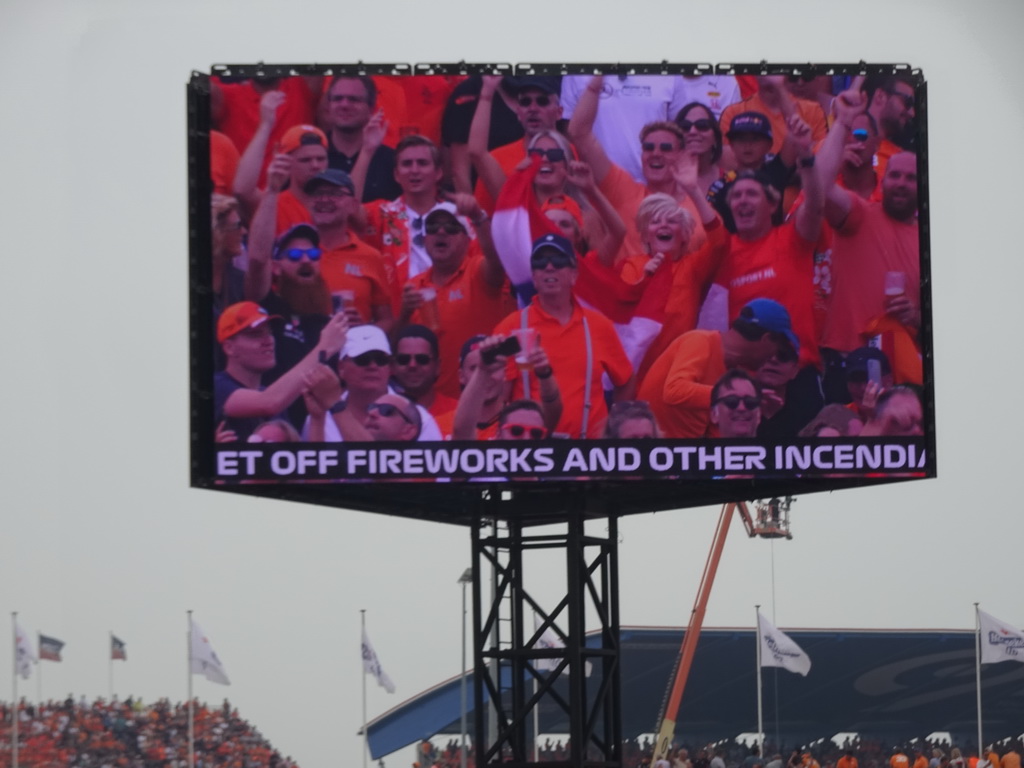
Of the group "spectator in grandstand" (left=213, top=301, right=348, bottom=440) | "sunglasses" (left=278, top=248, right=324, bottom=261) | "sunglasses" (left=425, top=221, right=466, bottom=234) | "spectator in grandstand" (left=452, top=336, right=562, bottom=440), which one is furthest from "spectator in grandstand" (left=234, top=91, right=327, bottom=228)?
"spectator in grandstand" (left=452, top=336, right=562, bottom=440)

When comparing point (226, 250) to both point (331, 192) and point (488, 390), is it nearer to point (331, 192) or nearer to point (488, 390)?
point (331, 192)

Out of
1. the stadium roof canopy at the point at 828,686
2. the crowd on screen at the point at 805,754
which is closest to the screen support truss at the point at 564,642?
the crowd on screen at the point at 805,754

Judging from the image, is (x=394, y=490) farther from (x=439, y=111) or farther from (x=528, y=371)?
(x=439, y=111)

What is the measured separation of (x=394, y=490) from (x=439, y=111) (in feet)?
16.3

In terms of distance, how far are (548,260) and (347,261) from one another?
2.59 metres

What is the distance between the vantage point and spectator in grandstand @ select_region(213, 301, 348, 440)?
2853cm

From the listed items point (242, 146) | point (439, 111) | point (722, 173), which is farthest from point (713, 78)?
point (242, 146)

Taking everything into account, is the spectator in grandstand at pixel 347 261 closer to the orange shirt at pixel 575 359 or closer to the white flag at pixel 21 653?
the orange shirt at pixel 575 359

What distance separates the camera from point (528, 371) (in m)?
28.7

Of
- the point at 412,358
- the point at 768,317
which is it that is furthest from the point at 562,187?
the point at 768,317

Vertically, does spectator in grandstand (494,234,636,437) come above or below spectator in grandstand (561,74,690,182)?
below

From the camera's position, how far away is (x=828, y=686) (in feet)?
215

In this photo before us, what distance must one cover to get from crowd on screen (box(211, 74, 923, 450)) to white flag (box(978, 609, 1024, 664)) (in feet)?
56.9

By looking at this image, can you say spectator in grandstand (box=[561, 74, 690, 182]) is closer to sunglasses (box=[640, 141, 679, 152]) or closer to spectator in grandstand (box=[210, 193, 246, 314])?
sunglasses (box=[640, 141, 679, 152])
